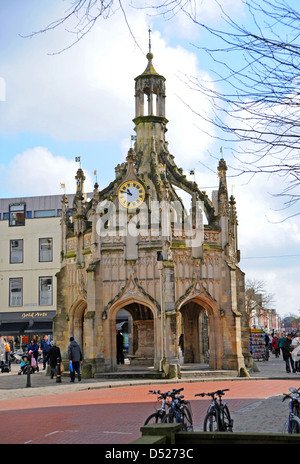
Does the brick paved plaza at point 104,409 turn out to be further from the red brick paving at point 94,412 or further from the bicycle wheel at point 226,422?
the bicycle wheel at point 226,422

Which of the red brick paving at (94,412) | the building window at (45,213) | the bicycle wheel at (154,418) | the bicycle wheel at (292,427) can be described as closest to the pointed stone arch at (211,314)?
the red brick paving at (94,412)

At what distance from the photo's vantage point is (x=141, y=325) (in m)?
32.2

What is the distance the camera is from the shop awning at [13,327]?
46.8 metres

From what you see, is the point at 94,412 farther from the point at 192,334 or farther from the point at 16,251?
the point at 16,251

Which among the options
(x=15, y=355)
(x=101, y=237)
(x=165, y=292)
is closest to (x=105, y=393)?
(x=165, y=292)

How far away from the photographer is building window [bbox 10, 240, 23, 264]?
5081 cm

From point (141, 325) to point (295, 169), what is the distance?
82.7 feet

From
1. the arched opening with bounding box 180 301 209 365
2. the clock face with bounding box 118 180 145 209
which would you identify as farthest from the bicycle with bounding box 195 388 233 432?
the arched opening with bounding box 180 301 209 365

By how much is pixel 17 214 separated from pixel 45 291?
677 cm

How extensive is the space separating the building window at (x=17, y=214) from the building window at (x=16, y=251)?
1.46 meters

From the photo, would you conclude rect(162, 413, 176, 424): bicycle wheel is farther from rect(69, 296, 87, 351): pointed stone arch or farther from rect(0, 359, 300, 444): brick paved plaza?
rect(69, 296, 87, 351): pointed stone arch

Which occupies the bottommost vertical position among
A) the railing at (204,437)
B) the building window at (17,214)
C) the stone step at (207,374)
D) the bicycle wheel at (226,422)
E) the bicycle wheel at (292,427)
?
the stone step at (207,374)
